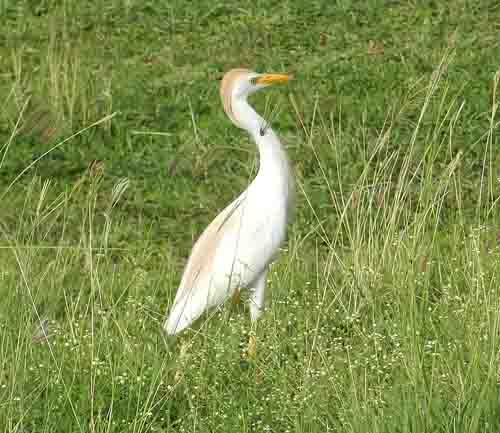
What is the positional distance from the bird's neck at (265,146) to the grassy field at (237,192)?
26 centimetres

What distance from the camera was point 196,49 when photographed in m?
9.34

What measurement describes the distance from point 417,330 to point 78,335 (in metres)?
1.12

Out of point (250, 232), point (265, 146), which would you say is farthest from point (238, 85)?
point (250, 232)

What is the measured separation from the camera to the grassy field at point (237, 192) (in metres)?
3.85

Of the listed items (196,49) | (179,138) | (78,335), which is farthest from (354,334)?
(196,49)

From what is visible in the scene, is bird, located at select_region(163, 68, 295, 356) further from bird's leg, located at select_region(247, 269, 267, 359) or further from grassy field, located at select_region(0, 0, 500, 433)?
grassy field, located at select_region(0, 0, 500, 433)

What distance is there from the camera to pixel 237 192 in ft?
23.7

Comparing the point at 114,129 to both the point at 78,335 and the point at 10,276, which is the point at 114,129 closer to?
the point at 10,276

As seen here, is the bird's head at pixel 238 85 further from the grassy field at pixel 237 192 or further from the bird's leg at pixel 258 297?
the bird's leg at pixel 258 297

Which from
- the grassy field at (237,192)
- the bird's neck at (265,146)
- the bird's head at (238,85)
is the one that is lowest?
the grassy field at (237,192)

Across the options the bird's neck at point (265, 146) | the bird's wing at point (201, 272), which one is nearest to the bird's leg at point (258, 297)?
the bird's wing at point (201, 272)

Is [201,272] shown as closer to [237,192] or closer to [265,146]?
[265,146]

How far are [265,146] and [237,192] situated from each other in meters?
2.03

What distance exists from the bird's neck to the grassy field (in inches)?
10.2
